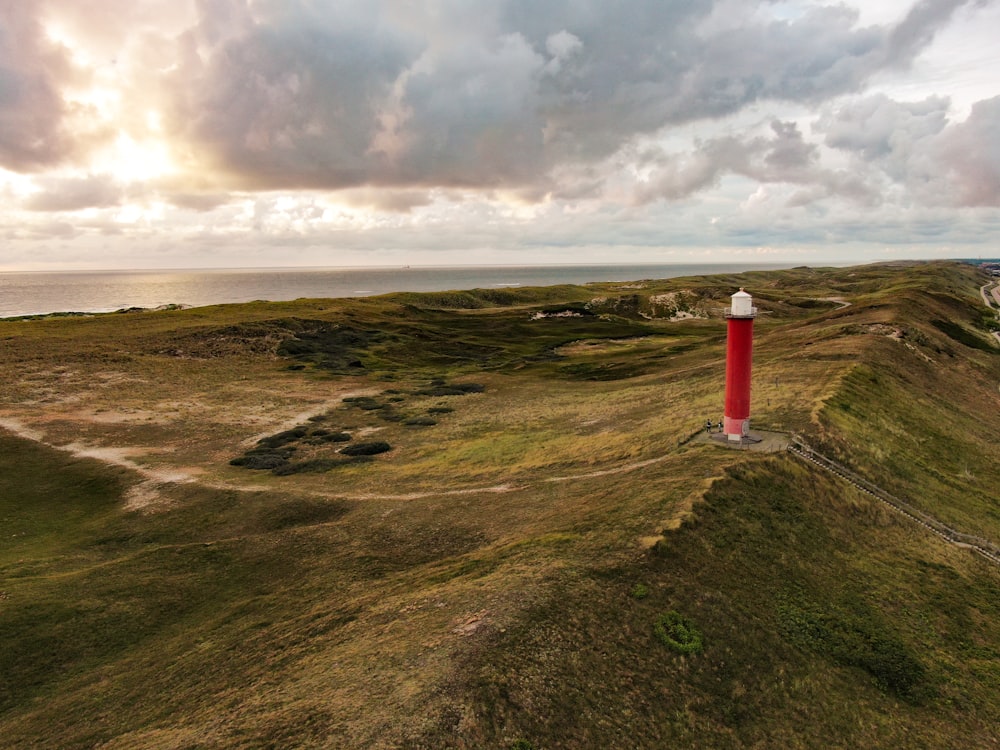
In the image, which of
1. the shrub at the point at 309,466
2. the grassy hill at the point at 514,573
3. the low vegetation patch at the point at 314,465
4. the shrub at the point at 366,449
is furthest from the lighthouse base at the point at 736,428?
the shrub at the point at 309,466

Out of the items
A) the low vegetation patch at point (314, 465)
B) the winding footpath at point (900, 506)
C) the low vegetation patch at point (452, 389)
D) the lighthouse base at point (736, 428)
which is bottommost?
the low vegetation patch at point (452, 389)

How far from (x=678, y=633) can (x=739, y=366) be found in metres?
18.2

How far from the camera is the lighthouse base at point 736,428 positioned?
31.4 meters

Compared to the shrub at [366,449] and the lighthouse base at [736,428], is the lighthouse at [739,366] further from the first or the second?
the shrub at [366,449]

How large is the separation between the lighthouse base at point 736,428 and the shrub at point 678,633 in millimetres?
16367

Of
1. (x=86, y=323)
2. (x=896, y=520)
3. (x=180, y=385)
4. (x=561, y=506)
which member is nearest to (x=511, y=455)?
(x=561, y=506)

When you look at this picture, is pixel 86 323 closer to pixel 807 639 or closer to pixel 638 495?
pixel 638 495

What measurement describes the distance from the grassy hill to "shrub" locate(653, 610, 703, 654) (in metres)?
0.12

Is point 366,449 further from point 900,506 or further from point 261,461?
point 900,506

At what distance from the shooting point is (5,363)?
71.1m

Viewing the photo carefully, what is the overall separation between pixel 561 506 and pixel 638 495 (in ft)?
13.8

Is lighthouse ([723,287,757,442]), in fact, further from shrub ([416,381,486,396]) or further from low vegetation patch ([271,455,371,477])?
shrub ([416,381,486,396])

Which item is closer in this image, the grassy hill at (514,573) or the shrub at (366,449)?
the grassy hill at (514,573)

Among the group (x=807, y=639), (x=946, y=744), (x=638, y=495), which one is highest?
(x=638, y=495)
